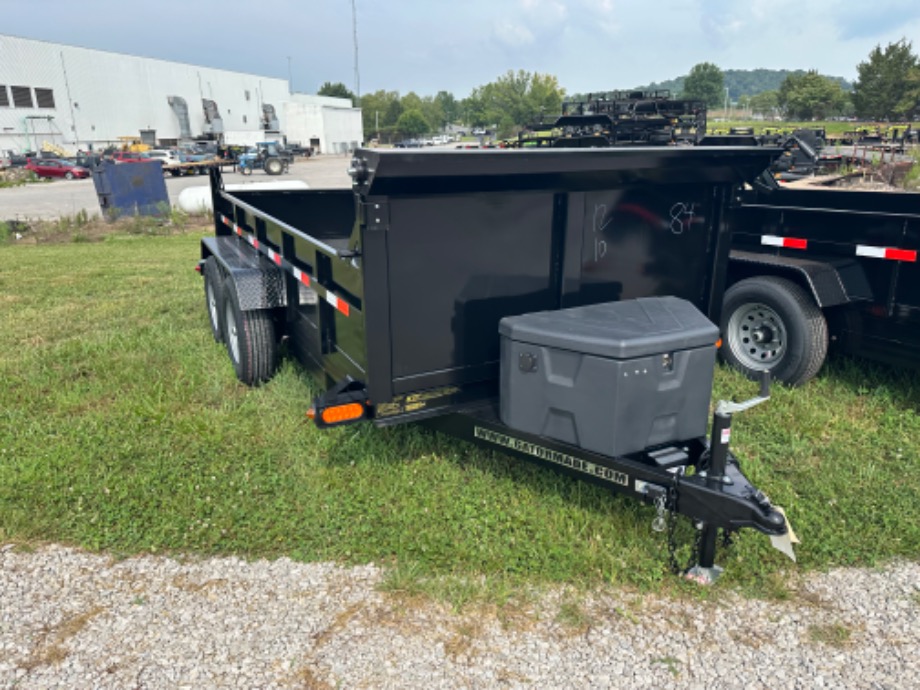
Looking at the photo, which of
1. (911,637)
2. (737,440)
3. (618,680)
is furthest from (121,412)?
(911,637)

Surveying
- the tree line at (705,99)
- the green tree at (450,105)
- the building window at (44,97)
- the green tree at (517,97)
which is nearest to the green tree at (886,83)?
the tree line at (705,99)

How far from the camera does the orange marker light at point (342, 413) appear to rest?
287cm

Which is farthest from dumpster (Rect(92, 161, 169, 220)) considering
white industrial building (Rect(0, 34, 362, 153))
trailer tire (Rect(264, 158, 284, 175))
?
white industrial building (Rect(0, 34, 362, 153))

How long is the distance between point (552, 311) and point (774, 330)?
235 centimetres

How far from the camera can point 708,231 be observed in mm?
3568

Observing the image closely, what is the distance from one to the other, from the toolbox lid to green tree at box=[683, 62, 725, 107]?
117 meters

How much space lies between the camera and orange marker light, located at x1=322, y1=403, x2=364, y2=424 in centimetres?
287

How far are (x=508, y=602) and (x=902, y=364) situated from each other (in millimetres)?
3041

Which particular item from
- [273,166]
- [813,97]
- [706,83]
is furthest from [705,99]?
[706,83]

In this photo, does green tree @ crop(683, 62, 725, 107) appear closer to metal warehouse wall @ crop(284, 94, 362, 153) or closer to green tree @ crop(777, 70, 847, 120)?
green tree @ crop(777, 70, 847, 120)

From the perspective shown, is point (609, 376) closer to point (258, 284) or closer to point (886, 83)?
point (258, 284)

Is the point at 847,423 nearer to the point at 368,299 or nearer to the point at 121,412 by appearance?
the point at 368,299

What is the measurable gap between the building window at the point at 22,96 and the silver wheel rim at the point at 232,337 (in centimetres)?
6284

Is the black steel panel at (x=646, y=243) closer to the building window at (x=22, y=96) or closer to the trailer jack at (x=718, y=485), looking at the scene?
the trailer jack at (x=718, y=485)
